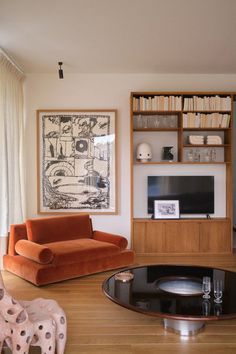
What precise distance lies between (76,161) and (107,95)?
4.08 feet

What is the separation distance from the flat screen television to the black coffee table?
2119 mm

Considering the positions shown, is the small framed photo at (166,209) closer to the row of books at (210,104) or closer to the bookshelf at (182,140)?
the bookshelf at (182,140)

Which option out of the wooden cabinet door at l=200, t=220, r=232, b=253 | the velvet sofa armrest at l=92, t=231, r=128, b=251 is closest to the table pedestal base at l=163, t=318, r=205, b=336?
the velvet sofa armrest at l=92, t=231, r=128, b=251

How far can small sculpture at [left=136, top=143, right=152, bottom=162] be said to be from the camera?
5.70 meters

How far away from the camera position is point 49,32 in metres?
4.16

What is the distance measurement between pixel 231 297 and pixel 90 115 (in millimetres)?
3865

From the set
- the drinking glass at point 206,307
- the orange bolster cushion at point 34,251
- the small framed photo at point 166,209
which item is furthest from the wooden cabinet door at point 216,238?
the drinking glass at point 206,307

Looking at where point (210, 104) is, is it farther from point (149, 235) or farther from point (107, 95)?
point (149, 235)

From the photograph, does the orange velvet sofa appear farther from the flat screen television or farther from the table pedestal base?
the table pedestal base

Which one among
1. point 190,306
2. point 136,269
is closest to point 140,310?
point 190,306

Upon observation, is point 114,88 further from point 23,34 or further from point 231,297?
point 231,297

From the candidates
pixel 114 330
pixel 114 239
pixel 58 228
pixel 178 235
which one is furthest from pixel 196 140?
pixel 114 330

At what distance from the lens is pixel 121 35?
4250mm

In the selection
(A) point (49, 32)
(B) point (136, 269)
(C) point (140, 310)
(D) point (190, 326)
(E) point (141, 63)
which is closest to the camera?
(C) point (140, 310)
